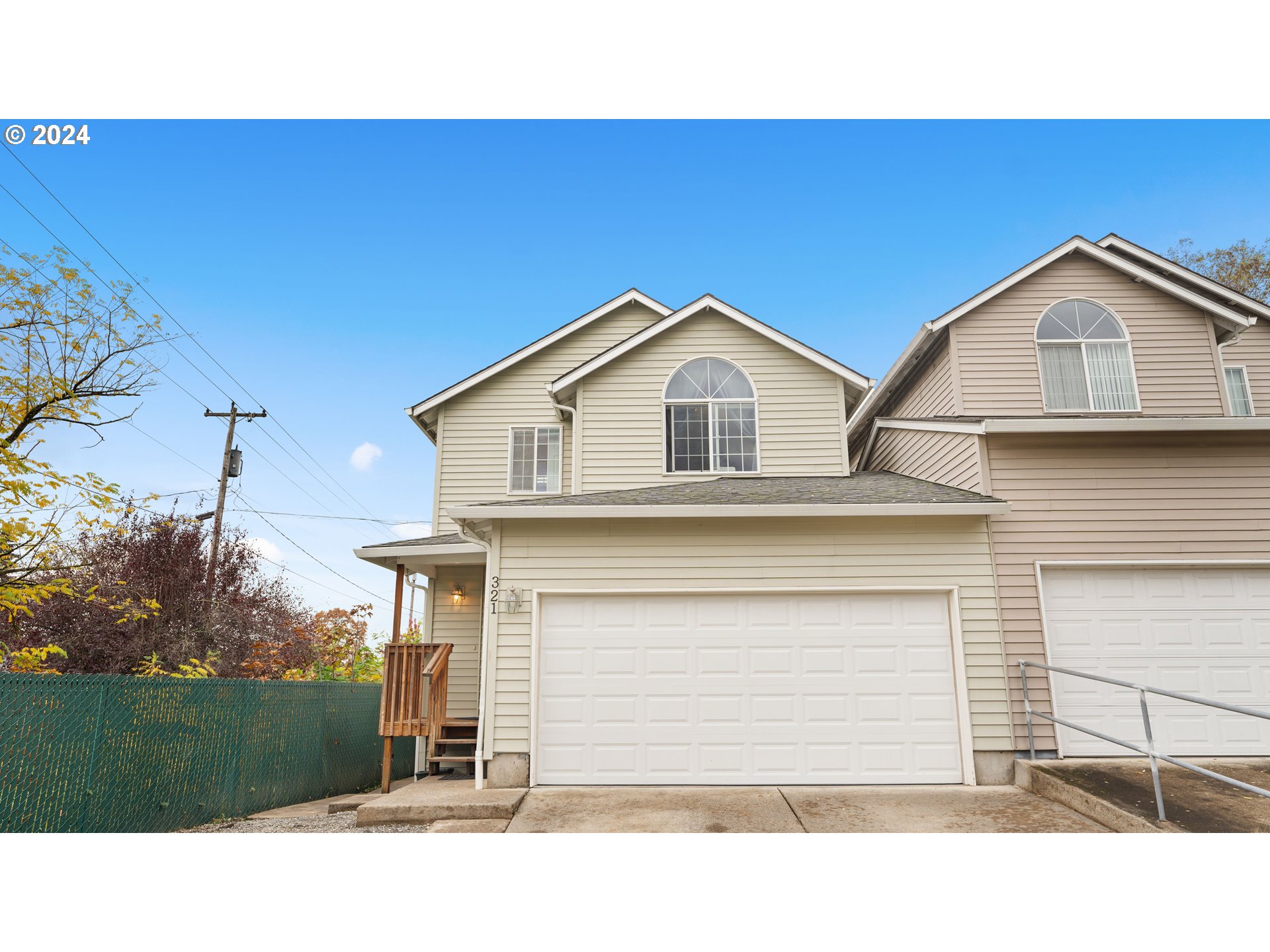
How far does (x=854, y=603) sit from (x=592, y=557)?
125 inches

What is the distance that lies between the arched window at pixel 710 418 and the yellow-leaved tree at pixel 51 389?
22.6 ft

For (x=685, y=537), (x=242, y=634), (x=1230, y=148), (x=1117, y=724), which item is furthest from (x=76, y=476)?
(x=1230, y=148)

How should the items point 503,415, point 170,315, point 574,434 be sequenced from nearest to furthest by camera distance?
point 170,315
point 574,434
point 503,415

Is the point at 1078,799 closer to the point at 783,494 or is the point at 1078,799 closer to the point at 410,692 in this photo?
the point at 783,494

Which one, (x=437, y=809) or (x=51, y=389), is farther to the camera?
(x=437, y=809)

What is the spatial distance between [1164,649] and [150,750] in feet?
35.9

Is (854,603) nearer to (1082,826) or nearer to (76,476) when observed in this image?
(1082,826)

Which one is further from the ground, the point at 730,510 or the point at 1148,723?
the point at 730,510

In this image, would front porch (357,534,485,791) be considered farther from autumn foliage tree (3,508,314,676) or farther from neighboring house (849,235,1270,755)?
Answer: neighboring house (849,235,1270,755)

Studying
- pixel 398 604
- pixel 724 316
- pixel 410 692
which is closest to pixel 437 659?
pixel 410 692

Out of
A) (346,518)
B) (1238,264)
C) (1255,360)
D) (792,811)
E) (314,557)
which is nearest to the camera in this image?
(792,811)

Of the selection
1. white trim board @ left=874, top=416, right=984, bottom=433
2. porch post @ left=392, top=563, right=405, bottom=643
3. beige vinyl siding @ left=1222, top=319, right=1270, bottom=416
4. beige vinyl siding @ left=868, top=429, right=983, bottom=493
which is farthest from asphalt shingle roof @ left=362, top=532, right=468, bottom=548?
beige vinyl siding @ left=1222, top=319, right=1270, bottom=416

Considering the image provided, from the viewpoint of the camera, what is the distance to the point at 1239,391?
42.1 feet

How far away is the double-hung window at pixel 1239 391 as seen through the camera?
41.8 feet
